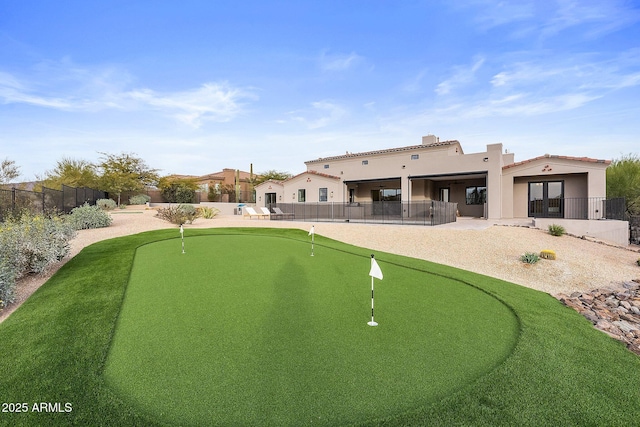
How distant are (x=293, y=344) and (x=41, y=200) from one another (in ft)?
53.7

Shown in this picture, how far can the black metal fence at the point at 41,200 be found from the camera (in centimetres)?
1183

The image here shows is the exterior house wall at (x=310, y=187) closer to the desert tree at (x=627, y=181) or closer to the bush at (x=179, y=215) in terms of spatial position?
the bush at (x=179, y=215)

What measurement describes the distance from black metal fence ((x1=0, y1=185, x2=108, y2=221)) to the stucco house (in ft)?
51.3

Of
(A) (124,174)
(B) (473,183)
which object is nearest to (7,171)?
(A) (124,174)

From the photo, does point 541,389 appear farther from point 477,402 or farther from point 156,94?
point 156,94

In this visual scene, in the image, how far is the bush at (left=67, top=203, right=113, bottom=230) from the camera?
46.1 ft

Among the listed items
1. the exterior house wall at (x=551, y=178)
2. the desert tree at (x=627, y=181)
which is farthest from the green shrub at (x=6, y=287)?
the desert tree at (x=627, y=181)

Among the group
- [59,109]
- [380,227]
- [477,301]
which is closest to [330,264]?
[477,301]

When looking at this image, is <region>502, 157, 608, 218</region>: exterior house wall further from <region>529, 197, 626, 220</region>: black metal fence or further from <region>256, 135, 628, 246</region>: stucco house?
<region>529, 197, 626, 220</region>: black metal fence

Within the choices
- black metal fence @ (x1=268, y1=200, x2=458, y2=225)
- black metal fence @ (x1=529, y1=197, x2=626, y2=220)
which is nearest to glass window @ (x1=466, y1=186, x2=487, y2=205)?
black metal fence @ (x1=529, y1=197, x2=626, y2=220)

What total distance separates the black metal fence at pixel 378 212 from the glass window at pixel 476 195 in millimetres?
3774

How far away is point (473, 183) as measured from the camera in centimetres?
2352

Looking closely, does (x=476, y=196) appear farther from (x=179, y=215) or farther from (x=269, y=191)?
(x=179, y=215)

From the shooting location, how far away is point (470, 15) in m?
11.5
